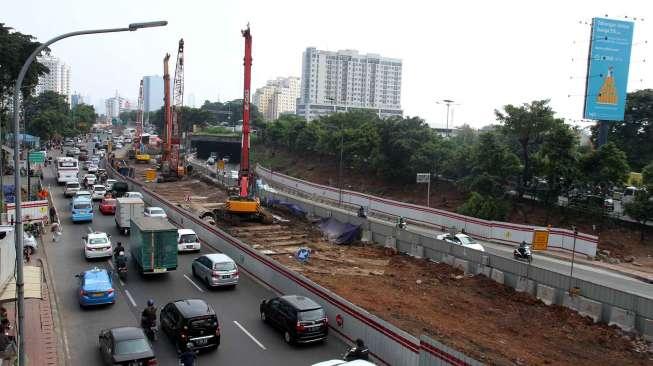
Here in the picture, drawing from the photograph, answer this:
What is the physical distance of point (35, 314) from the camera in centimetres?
1973

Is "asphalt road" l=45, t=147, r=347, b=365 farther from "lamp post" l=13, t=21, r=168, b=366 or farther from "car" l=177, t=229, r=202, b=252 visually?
"lamp post" l=13, t=21, r=168, b=366

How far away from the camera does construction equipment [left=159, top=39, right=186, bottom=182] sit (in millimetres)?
67875

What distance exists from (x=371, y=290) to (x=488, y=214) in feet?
80.5

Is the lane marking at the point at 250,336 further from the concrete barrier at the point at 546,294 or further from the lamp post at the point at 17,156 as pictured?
the concrete barrier at the point at 546,294

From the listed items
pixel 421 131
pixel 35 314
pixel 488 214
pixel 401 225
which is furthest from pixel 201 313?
pixel 421 131

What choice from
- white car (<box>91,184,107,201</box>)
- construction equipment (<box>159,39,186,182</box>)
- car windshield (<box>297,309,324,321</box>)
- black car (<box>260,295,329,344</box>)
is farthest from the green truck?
construction equipment (<box>159,39,186,182</box>)

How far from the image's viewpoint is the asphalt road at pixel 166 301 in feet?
54.7

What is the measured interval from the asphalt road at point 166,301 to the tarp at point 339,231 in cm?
1079

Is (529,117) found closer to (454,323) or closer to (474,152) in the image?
(474,152)

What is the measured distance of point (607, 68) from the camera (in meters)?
42.2

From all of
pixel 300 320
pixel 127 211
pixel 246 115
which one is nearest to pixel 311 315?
pixel 300 320

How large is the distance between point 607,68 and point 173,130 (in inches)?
1945

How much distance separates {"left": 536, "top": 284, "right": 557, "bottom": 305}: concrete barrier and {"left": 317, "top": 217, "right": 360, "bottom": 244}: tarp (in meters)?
14.5

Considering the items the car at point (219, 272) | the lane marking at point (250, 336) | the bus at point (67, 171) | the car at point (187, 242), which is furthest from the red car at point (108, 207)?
the lane marking at point (250, 336)
